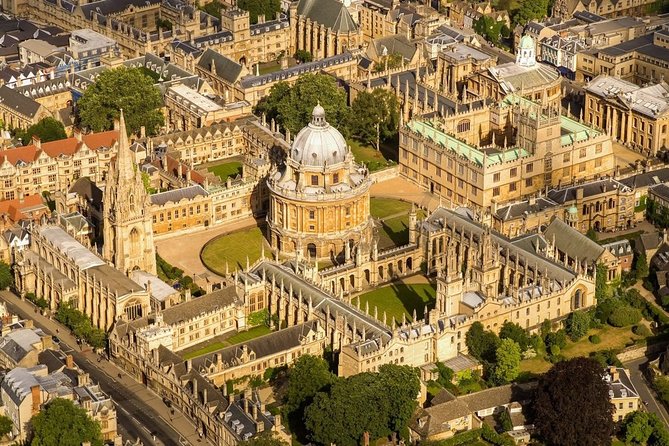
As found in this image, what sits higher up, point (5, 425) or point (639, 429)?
point (5, 425)

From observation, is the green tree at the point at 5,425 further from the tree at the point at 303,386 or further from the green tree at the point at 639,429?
the green tree at the point at 639,429

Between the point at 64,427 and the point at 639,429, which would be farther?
the point at 639,429

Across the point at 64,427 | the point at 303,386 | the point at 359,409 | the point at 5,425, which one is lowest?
the point at 5,425

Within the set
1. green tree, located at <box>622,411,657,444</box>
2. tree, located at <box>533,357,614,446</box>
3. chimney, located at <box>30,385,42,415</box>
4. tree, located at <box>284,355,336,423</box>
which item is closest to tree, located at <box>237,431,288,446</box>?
tree, located at <box>284,355,336,423</box>

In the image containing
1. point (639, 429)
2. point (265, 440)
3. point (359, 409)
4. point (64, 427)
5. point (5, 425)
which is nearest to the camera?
point (265, 440)

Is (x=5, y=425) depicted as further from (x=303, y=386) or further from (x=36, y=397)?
(x=303, y=386)

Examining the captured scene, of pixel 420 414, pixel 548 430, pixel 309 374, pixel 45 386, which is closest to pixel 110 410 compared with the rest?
pixel 45 386

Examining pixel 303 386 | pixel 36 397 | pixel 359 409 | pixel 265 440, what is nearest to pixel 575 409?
pixel 359 409

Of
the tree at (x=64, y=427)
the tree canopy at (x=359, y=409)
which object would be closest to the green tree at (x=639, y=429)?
the tree canopy at (x=359, y=409)
